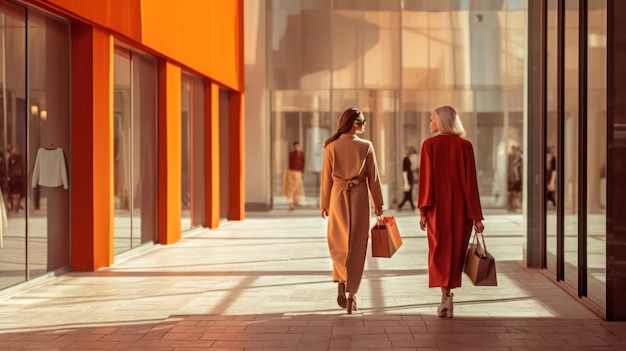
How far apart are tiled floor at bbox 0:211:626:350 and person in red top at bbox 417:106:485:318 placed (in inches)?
15.8

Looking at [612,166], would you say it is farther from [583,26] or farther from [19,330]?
[19,330]

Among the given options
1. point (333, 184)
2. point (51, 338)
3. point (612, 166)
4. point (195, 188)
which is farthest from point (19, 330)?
point (195, 188)

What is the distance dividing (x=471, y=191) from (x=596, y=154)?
1202 millimetres

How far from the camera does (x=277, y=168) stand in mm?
24984

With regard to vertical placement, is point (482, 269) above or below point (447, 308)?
above

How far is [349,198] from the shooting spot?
310 inches

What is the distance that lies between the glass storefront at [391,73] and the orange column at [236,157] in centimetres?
408

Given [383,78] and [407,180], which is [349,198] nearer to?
[407,180]

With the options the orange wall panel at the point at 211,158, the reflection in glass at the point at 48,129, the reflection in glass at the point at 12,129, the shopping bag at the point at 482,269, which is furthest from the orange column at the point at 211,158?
the shopping bag at the point at 482,269

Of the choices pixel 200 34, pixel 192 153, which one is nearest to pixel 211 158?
pixel 192 153

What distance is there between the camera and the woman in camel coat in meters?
7.82

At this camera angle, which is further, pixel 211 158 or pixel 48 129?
pixel 211 158

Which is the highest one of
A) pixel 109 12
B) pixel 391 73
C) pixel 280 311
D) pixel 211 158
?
pixel 391 73

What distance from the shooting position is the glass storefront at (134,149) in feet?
40.4
